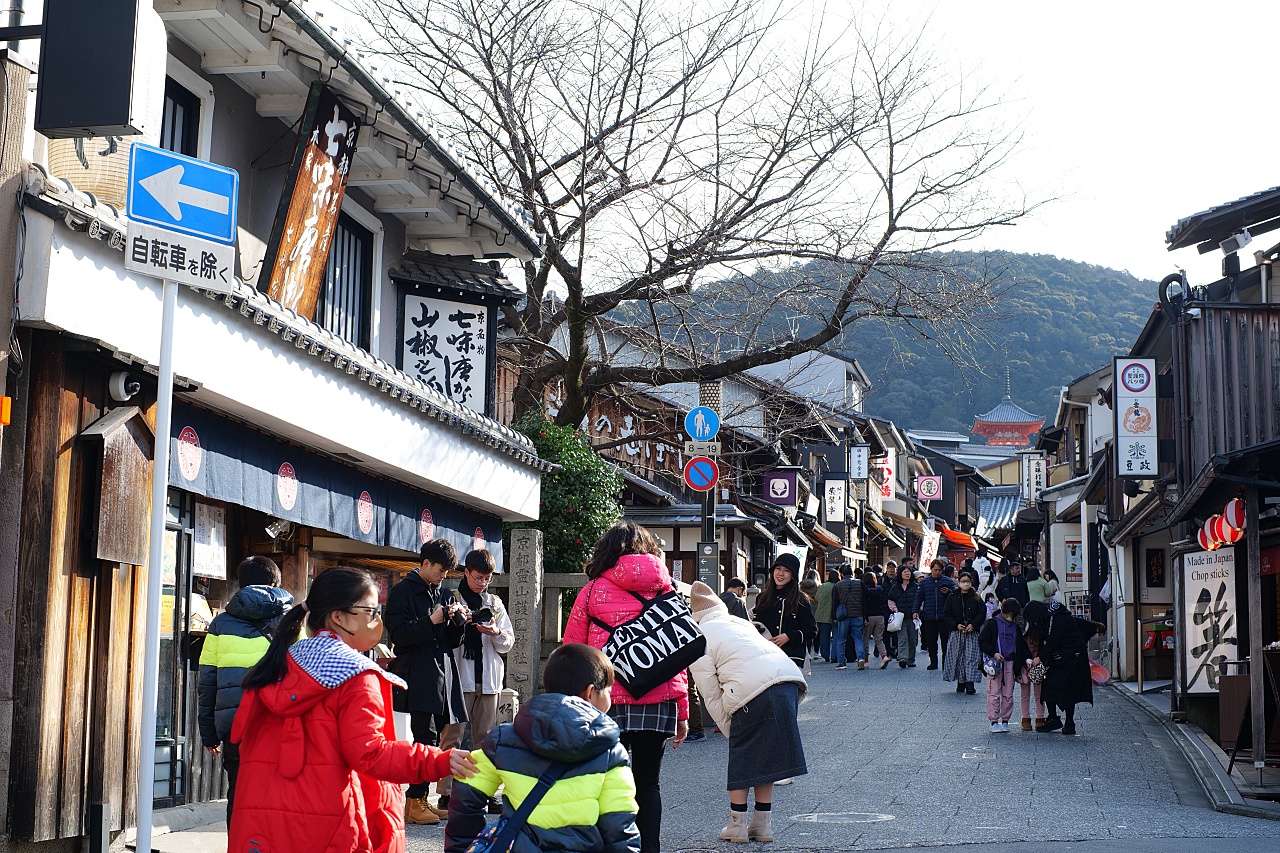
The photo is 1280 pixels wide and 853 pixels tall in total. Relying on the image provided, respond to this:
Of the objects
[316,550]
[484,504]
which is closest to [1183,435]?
[484,504]

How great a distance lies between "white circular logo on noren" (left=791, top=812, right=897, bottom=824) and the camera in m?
9.66

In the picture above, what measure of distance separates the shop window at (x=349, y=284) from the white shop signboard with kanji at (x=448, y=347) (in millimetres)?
843

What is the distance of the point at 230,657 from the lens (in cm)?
651

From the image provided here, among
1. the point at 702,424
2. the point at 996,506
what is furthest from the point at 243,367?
the point at 996,506

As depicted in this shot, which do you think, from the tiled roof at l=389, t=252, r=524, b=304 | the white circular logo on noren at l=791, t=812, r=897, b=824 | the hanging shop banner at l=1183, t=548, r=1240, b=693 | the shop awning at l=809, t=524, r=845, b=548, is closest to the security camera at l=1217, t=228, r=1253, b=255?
the hanging shop banner at l=1183, t=548, r=1240, b=693

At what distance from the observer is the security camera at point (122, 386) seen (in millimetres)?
7281

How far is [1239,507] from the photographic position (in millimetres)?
13172

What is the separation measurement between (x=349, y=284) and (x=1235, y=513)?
30.1 ft

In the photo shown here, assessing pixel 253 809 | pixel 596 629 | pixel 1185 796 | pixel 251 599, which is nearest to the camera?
pixel 253 809

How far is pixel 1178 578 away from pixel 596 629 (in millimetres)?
12384

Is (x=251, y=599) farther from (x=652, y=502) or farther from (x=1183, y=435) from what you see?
(x=652, y=502)

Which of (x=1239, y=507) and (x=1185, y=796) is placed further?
(x=1239, y=507)

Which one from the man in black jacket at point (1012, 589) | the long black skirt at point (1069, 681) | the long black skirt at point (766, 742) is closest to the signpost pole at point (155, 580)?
the long black skirt at point (766, 742)

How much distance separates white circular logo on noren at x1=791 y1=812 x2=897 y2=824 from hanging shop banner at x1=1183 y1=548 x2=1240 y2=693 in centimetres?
693
